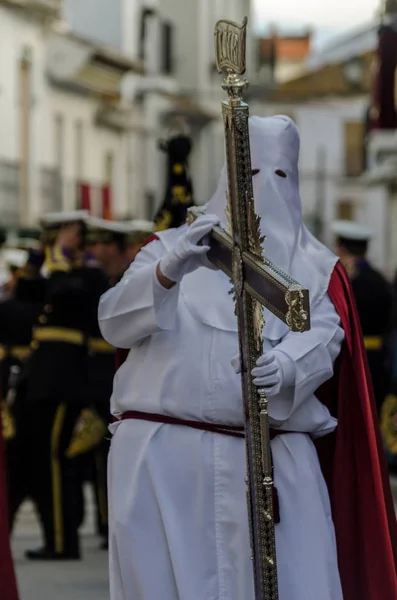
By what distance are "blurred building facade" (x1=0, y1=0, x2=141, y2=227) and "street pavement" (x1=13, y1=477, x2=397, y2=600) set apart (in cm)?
2004

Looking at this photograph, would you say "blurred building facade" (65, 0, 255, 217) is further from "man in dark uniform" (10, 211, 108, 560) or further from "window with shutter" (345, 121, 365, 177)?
"man in dark uniform" (10, 211, 108, 560)

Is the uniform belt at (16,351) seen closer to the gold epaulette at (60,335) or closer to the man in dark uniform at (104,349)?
the man in dark uniform at (104,349)

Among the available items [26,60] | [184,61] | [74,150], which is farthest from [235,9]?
[26,60]

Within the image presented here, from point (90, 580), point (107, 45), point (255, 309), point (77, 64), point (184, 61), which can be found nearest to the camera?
point (255, 309)

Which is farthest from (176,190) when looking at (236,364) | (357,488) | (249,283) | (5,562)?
(249,283)

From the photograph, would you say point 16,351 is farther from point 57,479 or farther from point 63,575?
point 63,575

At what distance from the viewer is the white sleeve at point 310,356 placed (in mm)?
5508

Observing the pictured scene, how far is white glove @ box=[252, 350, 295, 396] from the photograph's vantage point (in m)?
5.19

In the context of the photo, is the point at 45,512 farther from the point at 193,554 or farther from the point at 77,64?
the point at 77,64

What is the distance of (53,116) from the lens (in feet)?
111

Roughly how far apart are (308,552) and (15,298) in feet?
18.4

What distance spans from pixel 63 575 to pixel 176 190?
2.09 m

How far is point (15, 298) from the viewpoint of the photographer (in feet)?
36.0

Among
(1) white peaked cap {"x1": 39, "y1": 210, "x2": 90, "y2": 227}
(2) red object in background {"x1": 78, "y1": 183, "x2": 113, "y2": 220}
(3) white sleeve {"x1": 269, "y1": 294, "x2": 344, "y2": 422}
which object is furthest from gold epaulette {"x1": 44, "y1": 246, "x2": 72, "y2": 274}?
(2) red object in background {"x1": 78, "y1": 183, "x2": 113, "y2": 220}
